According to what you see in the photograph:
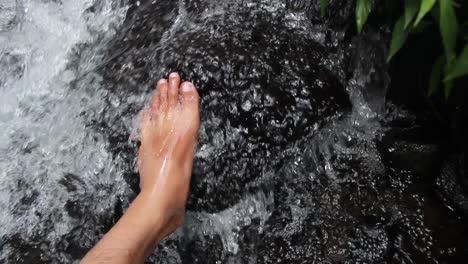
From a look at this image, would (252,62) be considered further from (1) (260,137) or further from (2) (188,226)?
(2) (188,226)

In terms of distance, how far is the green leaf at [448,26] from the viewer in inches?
54.1

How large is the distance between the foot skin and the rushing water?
0.18ft

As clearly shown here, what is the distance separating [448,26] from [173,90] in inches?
43.4

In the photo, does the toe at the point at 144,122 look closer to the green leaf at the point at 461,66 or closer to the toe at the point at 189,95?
the toe at the point at 189,95

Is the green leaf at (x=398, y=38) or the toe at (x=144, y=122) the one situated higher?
the green leaf at (x=398, y=38)

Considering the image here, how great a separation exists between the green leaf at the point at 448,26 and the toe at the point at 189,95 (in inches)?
39.6

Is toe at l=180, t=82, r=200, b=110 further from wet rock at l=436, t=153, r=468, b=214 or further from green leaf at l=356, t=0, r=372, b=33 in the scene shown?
wet rock at l=436, t=153, r=468, b=214

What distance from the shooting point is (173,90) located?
6.72 feet

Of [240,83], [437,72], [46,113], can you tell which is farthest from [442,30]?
[46,113]

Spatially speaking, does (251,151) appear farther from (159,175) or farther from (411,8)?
(411,8)

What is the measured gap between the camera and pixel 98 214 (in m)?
1.89

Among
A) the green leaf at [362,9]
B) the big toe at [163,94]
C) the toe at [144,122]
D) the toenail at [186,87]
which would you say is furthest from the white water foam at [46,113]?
the green leaf at [362,9]

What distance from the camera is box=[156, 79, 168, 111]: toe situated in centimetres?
208

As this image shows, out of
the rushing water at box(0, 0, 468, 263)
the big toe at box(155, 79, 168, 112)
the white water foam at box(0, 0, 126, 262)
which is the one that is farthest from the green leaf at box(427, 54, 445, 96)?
the white water foam at box(0, 0, 126, 262)
